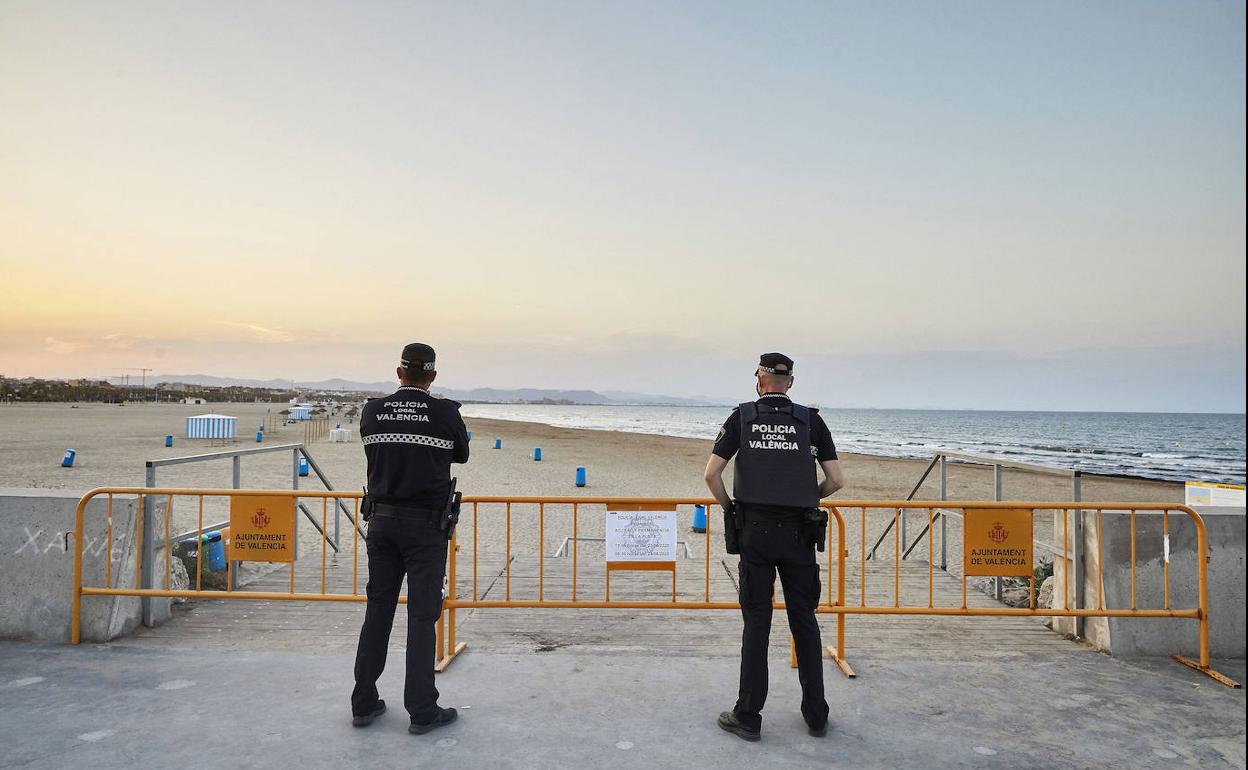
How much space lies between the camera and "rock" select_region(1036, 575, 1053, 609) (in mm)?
7088

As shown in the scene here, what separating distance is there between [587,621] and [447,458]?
2.96 m

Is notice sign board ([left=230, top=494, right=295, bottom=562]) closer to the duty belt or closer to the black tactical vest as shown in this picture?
the duty belt

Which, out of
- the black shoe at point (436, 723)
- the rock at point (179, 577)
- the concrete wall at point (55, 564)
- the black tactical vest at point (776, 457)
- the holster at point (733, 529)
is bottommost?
the black shoe at point (436, 723)

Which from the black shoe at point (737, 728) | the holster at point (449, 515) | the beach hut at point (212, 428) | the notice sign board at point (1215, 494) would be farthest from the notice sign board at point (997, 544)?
the beach hut at point (212, 428)

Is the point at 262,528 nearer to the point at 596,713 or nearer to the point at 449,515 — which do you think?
the point at 449,515

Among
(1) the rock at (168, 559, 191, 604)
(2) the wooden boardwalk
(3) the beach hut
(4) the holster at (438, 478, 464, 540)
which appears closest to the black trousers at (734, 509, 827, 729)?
(2) the wooden boardwalk

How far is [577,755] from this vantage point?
12.1 ft

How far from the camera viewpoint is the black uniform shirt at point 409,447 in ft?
13.0

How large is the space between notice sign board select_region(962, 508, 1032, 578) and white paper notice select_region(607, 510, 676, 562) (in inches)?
94.6

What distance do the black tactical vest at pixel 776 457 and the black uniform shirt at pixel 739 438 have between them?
38 mm

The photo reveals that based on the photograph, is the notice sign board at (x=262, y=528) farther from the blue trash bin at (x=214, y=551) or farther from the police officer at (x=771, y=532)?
the police officer at (x=771, y=532)

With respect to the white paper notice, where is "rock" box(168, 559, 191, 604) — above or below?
below

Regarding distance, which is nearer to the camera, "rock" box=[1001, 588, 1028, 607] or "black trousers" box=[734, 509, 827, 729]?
"black trousers" box=[734, 509, 827, 729]

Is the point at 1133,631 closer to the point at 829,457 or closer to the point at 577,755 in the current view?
the point at 829,457
